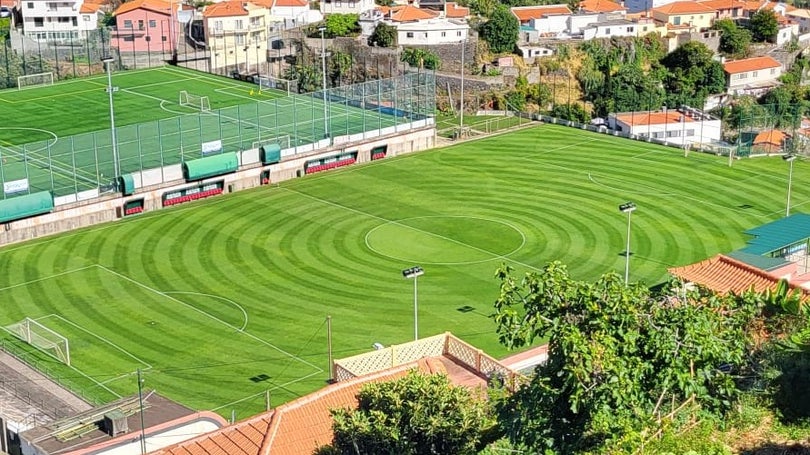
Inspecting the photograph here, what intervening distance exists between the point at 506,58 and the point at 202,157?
51574 mm

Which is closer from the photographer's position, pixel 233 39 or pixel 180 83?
pixel 180 83

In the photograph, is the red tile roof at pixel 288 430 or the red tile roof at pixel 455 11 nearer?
the red tile roof at pixel 288 430

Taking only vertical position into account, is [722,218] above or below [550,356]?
below

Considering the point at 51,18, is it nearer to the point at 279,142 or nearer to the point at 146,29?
the point at 146,29

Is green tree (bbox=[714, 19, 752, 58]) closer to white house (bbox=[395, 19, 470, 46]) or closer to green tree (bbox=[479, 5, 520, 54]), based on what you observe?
green tree (bbox=[479, 5, 520, 54])

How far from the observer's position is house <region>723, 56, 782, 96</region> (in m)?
130

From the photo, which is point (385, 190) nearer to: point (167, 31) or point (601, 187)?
point (601, 187)

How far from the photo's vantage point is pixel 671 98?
12338 cm

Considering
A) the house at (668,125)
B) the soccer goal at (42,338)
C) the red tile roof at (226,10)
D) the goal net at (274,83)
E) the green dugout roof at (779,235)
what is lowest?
the soccer goal at (42,338)

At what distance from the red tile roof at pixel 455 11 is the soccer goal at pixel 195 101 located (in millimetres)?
40038

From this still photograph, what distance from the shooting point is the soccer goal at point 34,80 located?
370ft

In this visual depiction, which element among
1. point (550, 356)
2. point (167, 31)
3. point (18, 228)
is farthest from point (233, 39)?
point (550, 356)

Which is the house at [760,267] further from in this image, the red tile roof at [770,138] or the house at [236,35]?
the house at [236,35]

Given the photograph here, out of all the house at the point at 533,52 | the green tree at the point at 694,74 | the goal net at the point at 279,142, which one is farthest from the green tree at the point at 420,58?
the goal net at the point at 279,142
